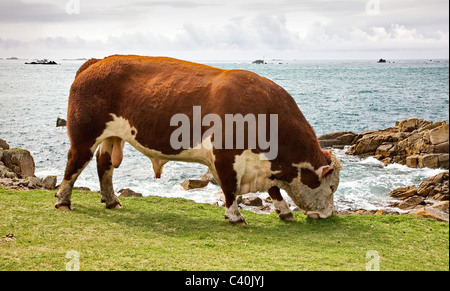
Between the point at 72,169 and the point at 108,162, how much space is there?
2.08 ft

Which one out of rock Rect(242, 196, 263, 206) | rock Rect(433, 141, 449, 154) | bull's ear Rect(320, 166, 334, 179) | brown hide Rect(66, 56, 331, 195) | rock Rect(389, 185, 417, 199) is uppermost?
brown hide Rect(66, 56, 331, 195)

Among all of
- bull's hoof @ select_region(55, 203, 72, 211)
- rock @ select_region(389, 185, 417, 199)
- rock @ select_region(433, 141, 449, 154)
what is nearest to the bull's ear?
bull's hoof @ select_region(55, 203, 72, 211)

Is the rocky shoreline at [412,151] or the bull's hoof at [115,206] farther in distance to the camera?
the rocky shoreline at [412,151]

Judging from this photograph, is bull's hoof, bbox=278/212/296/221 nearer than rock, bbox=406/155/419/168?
Yes

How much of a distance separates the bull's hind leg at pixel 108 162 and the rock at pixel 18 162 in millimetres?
6837

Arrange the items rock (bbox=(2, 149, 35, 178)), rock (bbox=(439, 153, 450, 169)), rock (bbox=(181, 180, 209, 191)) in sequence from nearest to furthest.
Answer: rock (bbox=(2, 149, 35, 178)), rock (bbox=(181, 180, 209, 191)), rock (bbox=(439, 153, 450, 169))

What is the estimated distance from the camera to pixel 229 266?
5.63 metres

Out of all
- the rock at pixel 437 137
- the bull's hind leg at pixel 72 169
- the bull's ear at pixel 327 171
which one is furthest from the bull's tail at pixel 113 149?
the rock at pixel 437 137

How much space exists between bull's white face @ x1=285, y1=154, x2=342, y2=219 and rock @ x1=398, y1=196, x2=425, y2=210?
805 cm

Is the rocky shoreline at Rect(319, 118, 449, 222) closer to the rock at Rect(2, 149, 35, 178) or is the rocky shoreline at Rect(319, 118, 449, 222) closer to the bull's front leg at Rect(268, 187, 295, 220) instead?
the bull's front leg at Rect(268, 187, 295, 220)

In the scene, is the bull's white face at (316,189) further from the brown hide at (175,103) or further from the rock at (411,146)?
the rock at (411,146)

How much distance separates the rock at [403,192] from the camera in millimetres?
16891

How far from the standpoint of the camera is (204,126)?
293 inches

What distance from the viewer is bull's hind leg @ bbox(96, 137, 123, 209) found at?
8.44 meters
